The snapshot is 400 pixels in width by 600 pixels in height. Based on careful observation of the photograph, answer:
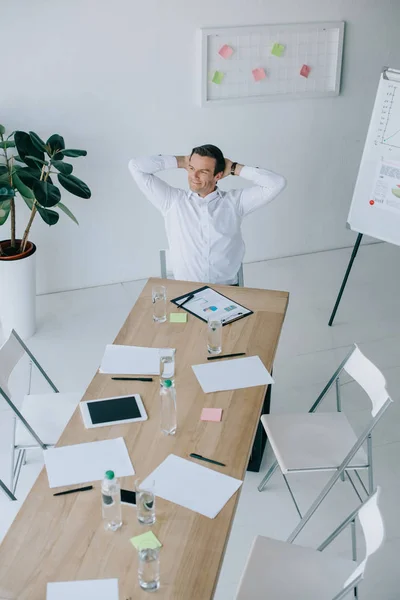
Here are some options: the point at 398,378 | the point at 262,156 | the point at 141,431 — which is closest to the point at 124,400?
the point at 141,431

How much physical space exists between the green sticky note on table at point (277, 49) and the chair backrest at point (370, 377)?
2644mm

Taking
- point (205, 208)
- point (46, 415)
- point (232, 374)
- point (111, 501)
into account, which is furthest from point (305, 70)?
point (111, 501)

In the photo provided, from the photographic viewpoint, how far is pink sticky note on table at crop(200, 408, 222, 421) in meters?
2.93

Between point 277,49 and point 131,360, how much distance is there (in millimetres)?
2881

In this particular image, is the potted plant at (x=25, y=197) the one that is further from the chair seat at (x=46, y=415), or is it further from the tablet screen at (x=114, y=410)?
the tablet screen at (x=114, y=410)

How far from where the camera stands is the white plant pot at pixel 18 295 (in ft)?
15.3

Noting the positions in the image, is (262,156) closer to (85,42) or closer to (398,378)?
(85,42)

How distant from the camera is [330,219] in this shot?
19.7 feet

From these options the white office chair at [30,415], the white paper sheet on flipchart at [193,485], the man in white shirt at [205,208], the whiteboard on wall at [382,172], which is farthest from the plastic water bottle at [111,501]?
the whiteboard on wall at [382,172]

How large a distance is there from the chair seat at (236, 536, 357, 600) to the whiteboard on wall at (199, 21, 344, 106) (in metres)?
3.40

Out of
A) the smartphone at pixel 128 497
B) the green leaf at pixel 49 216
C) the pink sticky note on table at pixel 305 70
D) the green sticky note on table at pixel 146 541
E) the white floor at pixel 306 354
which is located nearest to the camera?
the green sticky note on table at pixel 146 541

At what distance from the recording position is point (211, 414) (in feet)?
9.70

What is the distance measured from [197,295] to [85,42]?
205cm

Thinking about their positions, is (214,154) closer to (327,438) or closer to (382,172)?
(382,172)
